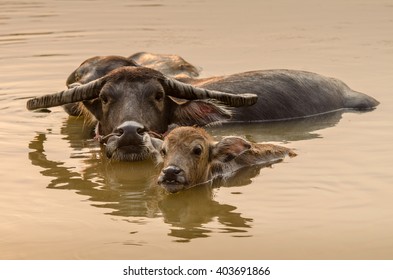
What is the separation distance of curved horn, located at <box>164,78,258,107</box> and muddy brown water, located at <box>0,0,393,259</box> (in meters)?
0.44

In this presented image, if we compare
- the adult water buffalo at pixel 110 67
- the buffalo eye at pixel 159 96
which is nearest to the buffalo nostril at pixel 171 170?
the buffalo eye at pixel 159 96

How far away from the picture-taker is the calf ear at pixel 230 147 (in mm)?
8281

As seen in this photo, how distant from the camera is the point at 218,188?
809cm

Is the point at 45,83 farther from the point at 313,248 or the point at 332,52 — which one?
the point at 313,248

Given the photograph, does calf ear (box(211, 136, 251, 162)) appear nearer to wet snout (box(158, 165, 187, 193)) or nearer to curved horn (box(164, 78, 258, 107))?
wet snout (box(158, 165, 187, 193))

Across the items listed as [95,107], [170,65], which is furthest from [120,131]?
[170,65]

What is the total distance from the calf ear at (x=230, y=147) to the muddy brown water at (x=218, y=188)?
0.24 meters

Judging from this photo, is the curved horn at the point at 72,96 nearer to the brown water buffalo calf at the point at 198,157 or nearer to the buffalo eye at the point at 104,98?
the buffalo eye at the point at 104,98

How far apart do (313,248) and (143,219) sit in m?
1.33

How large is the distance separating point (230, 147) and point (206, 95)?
154cm

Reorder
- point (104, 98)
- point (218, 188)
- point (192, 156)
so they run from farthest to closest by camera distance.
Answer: point (104, 98) → point (218, 188) → point (192, 156)

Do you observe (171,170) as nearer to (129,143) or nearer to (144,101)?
(129,143)

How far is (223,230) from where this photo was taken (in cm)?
684
